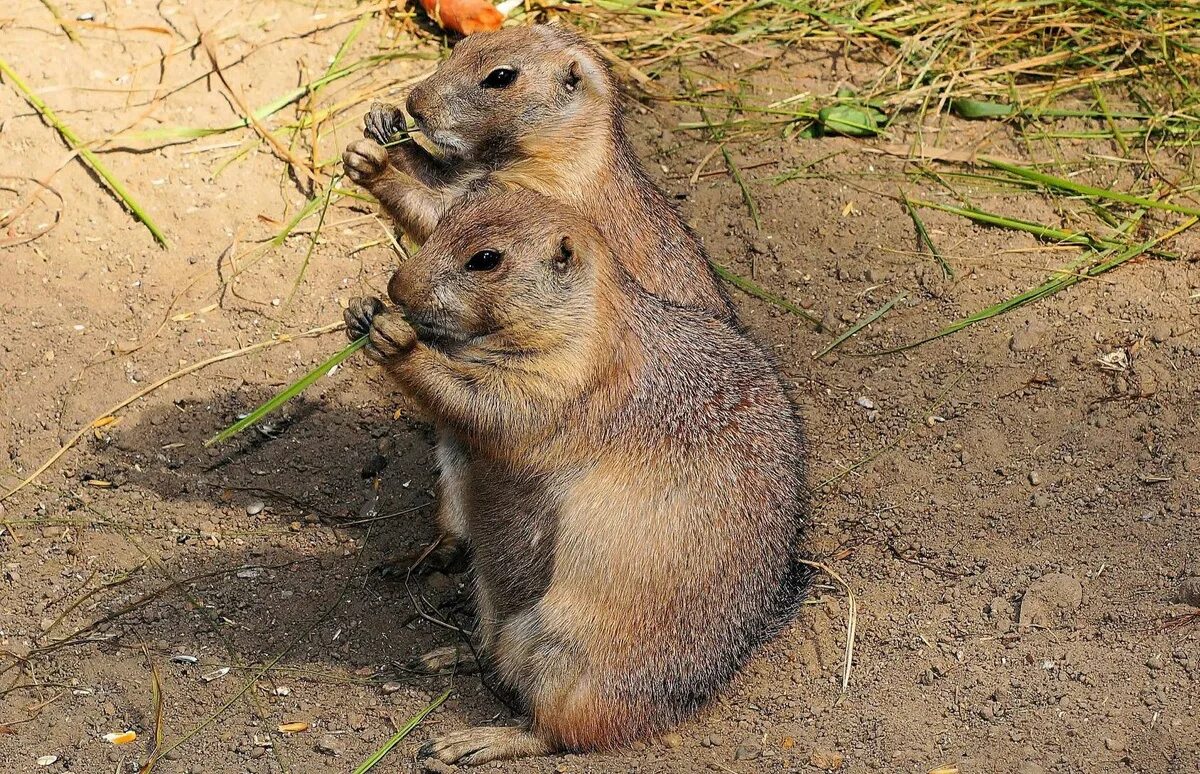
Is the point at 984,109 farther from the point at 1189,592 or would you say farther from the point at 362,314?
the point at 362,314

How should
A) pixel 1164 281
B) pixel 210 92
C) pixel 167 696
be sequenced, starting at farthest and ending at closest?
pixel 210 92 < pixel 1164 281 < pixel 167 696

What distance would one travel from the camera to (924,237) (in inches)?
231

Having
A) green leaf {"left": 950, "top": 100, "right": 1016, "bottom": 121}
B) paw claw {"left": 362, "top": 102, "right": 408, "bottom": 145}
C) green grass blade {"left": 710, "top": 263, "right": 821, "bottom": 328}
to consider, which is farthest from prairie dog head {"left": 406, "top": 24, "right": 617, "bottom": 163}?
green leaf {"left": 950, "top": 100, "right": 1016, "bottom": 121}

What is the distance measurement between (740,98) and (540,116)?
2.14 meters

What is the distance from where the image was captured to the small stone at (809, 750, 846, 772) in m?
3.79

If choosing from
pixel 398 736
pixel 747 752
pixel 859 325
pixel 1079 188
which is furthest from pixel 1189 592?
pixel 398 736

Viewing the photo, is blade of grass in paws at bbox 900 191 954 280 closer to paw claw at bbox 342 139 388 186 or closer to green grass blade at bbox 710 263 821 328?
green grass blade at bbox 710 263 821 328

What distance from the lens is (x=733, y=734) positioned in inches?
158

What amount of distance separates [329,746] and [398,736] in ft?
0.69

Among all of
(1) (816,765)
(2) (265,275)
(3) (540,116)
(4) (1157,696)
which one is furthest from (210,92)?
(4) (1157,696)

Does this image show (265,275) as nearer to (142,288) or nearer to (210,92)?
(142,288)

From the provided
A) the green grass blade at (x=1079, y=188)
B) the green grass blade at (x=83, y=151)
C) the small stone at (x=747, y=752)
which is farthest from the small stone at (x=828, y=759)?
the green grass blade at (x=83, y=151)

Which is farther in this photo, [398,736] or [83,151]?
[83,151]

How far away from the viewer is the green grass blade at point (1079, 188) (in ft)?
18.7
